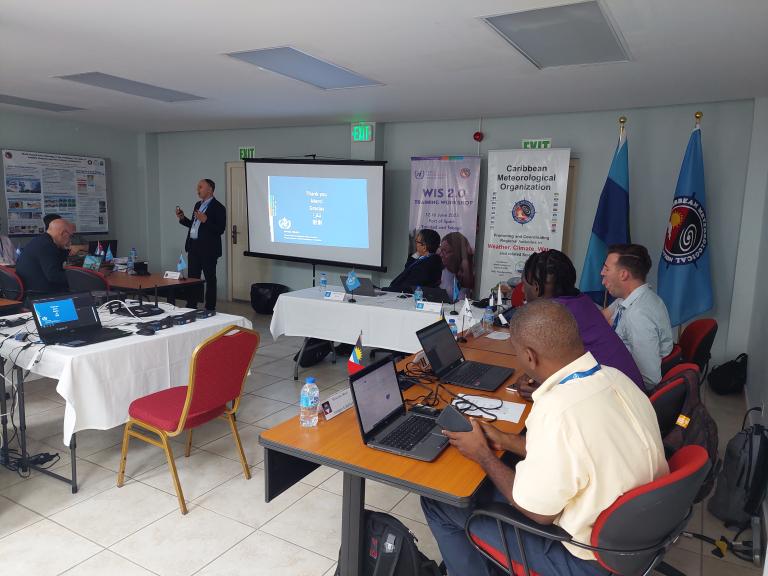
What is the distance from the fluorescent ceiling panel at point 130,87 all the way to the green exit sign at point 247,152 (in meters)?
2.03

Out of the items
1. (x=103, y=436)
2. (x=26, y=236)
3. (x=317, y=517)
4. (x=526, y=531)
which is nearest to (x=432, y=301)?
(x=317, y=517)

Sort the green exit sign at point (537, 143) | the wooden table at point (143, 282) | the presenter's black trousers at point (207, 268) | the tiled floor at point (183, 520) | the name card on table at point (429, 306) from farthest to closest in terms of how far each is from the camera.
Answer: the presenter's black trousers at point (207, 268) → the green exit sign at point (537, 143) → the wooden table at point (143, 282) → the name card on table at point (429, 306) → the tiled floor at point (183, 520)

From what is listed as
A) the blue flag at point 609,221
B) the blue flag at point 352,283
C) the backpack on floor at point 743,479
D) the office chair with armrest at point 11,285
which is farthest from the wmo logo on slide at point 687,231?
the office chair with armrest at point 11,285

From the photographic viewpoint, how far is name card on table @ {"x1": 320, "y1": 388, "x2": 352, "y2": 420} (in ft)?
6.34

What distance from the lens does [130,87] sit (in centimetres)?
486

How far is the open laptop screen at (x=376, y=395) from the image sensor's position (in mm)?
1769

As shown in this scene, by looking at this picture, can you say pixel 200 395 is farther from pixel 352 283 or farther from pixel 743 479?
pixel 743 479

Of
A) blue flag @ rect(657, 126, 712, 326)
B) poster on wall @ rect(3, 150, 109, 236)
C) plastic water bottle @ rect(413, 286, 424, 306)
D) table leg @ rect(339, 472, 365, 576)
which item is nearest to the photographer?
table leg @ rect(339, 472, 365, 576)

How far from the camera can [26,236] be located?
700 cm

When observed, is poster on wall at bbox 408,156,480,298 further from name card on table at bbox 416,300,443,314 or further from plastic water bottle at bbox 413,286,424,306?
name card on table at bbox 416,300,443,314

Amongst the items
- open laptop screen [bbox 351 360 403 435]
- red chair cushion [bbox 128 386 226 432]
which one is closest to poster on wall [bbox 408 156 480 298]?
red chair cushion [bbox 128 386 226 432]

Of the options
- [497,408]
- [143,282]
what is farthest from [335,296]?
[497,408]

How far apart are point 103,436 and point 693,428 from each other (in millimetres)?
3241

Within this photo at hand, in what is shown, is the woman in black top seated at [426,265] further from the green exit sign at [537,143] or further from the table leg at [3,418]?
the table leg at [3,418]
